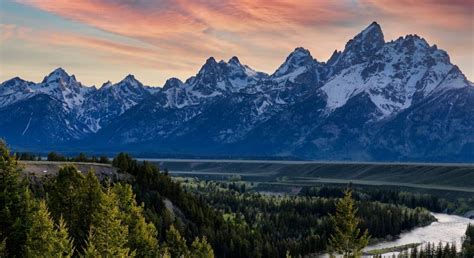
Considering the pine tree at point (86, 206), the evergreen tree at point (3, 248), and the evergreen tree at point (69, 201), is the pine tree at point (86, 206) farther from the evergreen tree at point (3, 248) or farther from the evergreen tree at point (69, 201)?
the evergreen tree at point (3, 248)

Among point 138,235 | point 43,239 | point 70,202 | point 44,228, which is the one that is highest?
point 44,228

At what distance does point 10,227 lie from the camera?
6788 centimetres

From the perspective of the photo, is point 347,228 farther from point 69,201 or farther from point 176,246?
point 69,201

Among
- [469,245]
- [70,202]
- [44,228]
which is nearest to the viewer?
[44,228]

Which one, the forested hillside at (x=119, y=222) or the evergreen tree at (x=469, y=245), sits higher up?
the forested hillside at (x=119, y=222)

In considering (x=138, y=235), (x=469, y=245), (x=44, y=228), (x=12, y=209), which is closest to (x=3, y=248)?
(x=44, y=228)

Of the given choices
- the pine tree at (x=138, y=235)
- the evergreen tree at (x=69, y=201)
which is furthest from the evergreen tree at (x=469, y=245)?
the evergreen tree at (x=69, y=201)

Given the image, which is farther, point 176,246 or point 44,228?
point 176,246

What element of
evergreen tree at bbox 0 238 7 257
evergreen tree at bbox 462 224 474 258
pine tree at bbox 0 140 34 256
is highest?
pine tree at bbox 0 140 34 256

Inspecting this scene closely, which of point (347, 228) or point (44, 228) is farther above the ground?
point (44, 228)

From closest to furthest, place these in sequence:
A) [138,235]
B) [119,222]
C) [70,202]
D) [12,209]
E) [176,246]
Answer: [12,209] → [119,222] → [138,235] → [70,202] → [176,246]

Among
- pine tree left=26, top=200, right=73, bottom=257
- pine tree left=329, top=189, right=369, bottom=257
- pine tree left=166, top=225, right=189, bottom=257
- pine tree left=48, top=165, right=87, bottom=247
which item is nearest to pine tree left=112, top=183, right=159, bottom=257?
pine tree left=48, top=165, right=87, bottom=247

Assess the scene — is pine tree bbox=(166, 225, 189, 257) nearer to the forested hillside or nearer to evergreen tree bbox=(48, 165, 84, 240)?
the forested hillside

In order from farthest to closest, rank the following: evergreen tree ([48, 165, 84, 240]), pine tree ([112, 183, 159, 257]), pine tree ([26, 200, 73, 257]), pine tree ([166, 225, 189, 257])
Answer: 1. pine tree ([166, 225, 189, 257])
2. pine tree ([112, 183, 159, 257])
3. evergreen tree ([48, 165, 84, 240])
4. pine tree ([26, 200, 73, 257])
